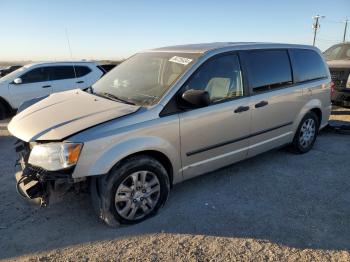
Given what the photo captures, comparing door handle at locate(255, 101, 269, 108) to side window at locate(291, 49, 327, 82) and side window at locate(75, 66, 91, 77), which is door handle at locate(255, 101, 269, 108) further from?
side window at locate(75, 66, 91, 77)

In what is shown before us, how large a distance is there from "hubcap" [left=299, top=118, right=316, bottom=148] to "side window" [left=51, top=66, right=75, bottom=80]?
682 centimetres

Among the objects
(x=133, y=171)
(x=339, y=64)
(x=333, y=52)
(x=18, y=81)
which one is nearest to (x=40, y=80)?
(x=18, y=81)

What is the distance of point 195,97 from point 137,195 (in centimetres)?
118

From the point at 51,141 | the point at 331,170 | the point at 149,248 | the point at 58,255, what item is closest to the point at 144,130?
the point at 51,141

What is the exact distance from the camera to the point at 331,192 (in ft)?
14.3

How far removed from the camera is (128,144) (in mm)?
3328

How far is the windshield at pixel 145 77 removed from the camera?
12.5ft

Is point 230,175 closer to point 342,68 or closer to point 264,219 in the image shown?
point 264,219

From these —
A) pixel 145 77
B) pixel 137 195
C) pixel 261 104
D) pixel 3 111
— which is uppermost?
pixel 145 77

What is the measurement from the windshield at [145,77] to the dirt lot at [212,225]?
1278mm

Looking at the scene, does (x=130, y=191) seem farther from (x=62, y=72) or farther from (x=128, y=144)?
(x=62, y=72)

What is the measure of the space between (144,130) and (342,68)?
268 inches

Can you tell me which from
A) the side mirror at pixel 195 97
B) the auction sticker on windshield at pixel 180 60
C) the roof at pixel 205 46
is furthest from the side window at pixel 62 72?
the side mirror at pixel 195 97

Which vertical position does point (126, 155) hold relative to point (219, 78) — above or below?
below
